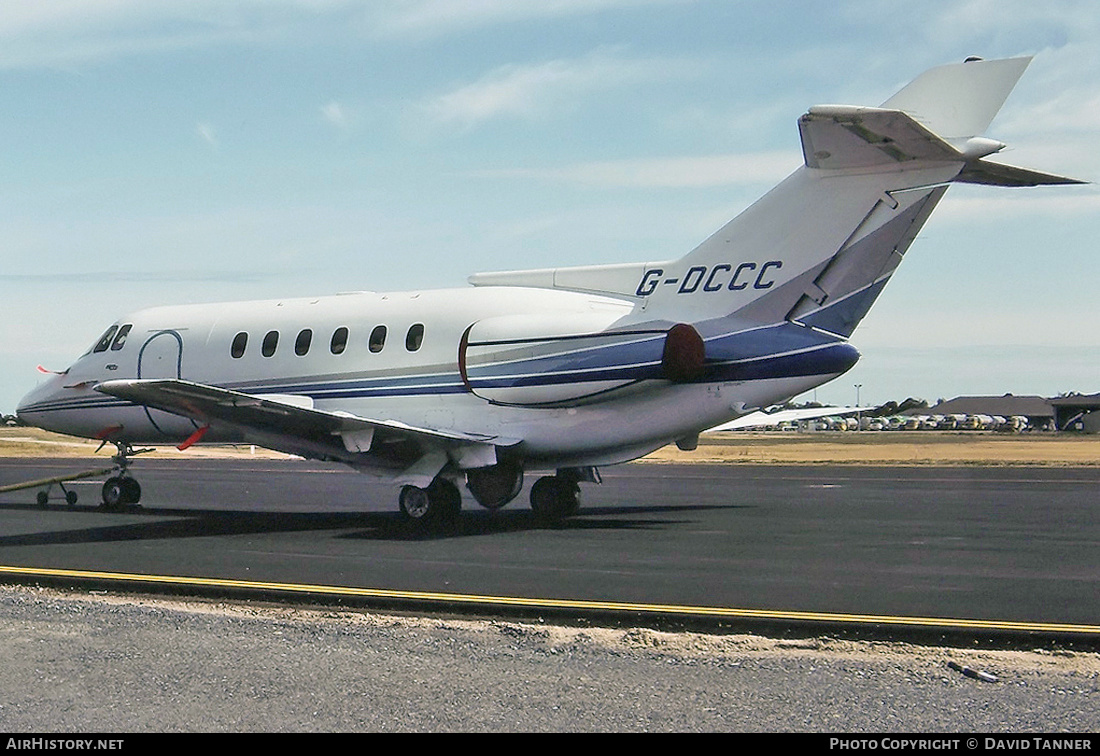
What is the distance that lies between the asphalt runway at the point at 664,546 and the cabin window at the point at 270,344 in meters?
2.85

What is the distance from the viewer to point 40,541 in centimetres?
1595

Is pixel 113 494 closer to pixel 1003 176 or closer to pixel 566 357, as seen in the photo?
pixel 566 357

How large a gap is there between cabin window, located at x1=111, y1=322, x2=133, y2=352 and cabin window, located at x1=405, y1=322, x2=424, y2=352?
6.85 m

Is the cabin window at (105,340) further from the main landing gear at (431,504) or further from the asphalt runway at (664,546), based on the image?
the main landing gear at (431,504)

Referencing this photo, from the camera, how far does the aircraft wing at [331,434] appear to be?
17125 millimetres

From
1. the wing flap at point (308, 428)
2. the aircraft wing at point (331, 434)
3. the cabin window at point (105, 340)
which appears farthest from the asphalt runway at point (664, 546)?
the cabin window at point (105, 340)

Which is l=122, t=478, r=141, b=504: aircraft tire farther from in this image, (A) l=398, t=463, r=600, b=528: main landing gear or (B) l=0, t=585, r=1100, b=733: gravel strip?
(B) l=0, t=585, r=1100, b=733: gravel strip

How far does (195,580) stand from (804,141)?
9943 millimetres

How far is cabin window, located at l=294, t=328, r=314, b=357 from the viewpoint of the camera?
2094 centimetres

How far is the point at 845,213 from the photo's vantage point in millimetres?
16703

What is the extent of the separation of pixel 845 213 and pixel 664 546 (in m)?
5.42

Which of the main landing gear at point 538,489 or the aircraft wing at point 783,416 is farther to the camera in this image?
the aircraft wing at point 783,416

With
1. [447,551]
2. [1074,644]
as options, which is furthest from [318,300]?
[1074,644]

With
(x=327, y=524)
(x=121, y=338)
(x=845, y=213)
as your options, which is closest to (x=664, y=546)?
(x=845, y=213)
